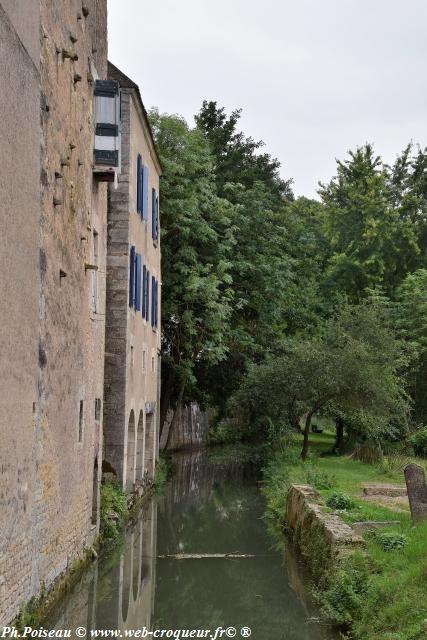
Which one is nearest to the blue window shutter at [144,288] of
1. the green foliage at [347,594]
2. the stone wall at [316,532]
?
the stone wall at [316,532]

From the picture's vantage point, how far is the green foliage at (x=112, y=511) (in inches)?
666

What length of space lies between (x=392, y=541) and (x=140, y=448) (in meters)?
11.6

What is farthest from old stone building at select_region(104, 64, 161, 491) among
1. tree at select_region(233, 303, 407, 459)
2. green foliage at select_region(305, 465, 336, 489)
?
tree at select_region(233, 303, 407, 459)

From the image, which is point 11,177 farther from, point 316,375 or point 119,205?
point 316,375

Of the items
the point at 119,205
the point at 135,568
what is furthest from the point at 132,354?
the point at 135,568

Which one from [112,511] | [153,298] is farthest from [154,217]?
[112,511]

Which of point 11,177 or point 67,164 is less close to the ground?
point 67,164

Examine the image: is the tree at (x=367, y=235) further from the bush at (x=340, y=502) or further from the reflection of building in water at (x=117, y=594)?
the reflection of building in water at (x=117, y=594)

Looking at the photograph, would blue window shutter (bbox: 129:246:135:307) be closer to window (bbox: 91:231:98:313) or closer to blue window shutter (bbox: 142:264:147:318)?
blue window shutter (bbox: 142:264:147:318)

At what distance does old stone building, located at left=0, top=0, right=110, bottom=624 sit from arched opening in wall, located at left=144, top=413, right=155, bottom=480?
28.7 feet

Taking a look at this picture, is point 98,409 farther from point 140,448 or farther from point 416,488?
point 140,448

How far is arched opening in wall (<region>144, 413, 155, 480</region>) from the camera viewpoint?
25.2 m

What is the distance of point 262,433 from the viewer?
34438mm

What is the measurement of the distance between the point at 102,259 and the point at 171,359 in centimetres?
1327
